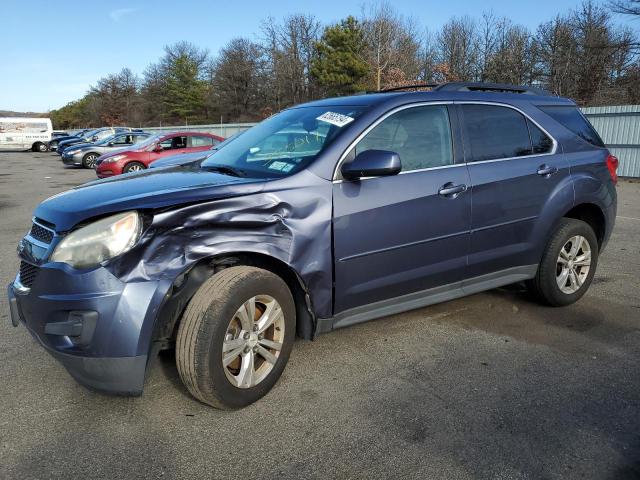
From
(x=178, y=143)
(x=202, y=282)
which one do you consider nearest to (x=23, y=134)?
(x=178, y=143)

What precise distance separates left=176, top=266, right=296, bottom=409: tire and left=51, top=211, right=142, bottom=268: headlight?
47cm

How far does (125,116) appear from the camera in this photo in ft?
256

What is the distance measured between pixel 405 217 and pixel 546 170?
Result: 1.51 m

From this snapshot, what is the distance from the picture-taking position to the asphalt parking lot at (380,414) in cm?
239

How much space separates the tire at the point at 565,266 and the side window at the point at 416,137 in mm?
1360

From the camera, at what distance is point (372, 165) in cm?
302

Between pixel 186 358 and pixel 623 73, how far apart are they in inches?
1402

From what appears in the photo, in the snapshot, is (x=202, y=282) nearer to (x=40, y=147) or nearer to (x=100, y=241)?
(x=100, y=241)

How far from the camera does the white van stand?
125ft

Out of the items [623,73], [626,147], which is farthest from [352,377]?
[623,73]

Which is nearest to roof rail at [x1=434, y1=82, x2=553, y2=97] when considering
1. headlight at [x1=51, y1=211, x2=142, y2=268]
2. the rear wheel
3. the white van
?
headlight at [x1=51, y1=211, x2=142, y2=268]

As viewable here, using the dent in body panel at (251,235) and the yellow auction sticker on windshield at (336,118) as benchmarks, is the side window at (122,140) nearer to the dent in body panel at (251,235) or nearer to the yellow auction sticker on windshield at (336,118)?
the yellow auction sticker on windshield at (336,118)

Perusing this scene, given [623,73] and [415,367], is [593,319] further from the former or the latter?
[623,73]

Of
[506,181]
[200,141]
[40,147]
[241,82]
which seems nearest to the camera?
[506,181]
